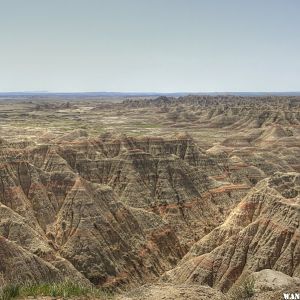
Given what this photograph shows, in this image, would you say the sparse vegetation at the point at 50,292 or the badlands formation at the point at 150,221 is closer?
the sparse vegetation at the point at 50,292

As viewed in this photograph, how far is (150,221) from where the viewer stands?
52.8 meters

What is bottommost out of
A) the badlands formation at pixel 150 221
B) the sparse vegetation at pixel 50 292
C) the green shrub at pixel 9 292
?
the badlands formation at pixel 150 221

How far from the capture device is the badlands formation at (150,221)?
36.2 metres

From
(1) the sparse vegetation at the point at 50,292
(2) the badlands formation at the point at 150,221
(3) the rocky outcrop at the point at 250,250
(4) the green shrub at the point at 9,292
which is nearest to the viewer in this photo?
(4) the green shrub at the point at 9,292

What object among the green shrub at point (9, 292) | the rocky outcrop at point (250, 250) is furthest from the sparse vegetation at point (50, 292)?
the rocky outcrop at point (250, 250)

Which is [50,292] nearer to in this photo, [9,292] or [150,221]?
[9,292]

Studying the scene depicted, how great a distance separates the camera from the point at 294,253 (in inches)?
1422

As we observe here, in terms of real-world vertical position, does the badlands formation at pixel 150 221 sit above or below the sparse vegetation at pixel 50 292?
below

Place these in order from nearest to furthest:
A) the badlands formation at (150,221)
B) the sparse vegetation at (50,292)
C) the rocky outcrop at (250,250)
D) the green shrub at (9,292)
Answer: the green shrub at (9,292) < the sparse vegetation at (50,292) < the badlands formation at (150,221) < the rocky outcrop at (250,250)

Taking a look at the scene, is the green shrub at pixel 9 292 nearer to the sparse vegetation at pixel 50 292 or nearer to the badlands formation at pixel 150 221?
the sparse vegetation at pixel 50 292

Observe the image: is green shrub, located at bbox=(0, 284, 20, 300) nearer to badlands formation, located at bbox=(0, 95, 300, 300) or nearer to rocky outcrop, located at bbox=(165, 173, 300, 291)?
badlands formation, located at bbox=(0, 95, 300, 300)

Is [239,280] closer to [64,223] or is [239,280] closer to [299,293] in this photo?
[299,293]

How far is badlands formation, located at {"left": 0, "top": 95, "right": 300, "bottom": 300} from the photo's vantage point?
Answer: 3625 centimetres

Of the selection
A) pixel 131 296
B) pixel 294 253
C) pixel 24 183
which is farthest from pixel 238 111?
pixel 131 296
